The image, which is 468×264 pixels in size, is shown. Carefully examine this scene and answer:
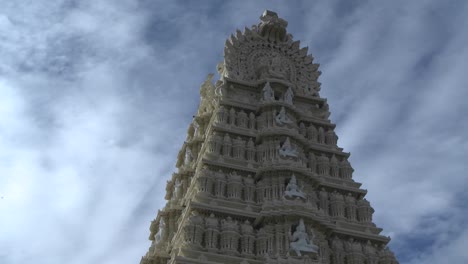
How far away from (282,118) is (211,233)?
33.6 feet

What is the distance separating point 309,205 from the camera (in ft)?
113

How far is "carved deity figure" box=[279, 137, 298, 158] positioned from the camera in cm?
3766

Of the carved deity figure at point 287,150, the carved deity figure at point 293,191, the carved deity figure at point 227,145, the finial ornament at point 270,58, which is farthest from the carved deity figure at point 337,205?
the finial ornament at point 270,58

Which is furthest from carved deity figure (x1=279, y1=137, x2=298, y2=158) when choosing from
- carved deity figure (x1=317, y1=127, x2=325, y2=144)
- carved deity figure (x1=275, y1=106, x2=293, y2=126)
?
carved deity figure (x1=317, y1=127, x2=325, y2=144)

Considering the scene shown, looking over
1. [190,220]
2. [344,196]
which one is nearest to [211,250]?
[190,220]

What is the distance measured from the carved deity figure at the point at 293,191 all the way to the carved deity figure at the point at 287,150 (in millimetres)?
2142

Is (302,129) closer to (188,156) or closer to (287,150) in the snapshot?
(287,150)

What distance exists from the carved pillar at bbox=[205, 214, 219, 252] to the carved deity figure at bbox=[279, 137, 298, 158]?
6271 millimetres

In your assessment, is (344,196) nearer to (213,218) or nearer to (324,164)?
(324,164)

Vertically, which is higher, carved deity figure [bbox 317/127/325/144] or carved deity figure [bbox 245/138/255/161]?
carved deity figure [bbox 317/127/325/144]

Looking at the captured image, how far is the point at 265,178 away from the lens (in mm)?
36750

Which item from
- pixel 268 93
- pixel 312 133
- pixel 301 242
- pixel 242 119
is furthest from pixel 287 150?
pixel 301 242

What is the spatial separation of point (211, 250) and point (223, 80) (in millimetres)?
14254

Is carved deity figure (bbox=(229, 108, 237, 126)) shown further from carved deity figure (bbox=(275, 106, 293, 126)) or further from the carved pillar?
the carved pillar
